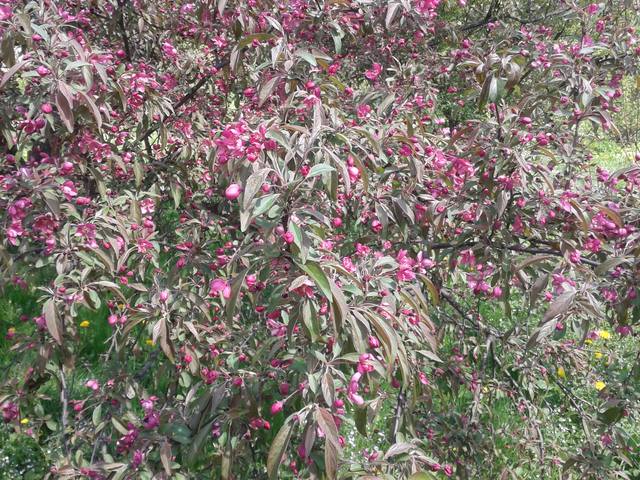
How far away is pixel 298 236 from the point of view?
1.19 meters

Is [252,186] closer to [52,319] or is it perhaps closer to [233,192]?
[233,192]

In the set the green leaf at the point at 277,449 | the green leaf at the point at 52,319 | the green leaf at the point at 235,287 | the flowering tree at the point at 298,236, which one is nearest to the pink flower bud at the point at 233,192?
the flowering tree at the point at 298,236

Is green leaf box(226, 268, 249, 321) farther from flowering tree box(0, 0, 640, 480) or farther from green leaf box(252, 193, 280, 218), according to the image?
green leaf box(252, 193, 280, 218)

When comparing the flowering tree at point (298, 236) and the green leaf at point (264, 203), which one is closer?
the green leaf at point (264, 203)

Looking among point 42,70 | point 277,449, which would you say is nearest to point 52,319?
point 42,70

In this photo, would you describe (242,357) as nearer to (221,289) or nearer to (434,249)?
(221,289)

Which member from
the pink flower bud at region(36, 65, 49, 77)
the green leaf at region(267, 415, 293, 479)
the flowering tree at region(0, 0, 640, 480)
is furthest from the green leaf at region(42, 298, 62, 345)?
the green leaf at region(267, 415, 293, 479)

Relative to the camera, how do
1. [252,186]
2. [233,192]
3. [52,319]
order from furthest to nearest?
[52,319] < [233,192] < [252,186]

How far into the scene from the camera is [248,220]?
1.16 m

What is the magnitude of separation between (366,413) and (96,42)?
225 centimetres

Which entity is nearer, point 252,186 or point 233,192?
point 252,186

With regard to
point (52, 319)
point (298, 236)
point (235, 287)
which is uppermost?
point (298, 236)

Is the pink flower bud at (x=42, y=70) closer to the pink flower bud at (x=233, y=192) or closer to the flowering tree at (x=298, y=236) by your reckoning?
the flowering tree at (x=298, y=236)

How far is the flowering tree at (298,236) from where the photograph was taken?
4.44ft
